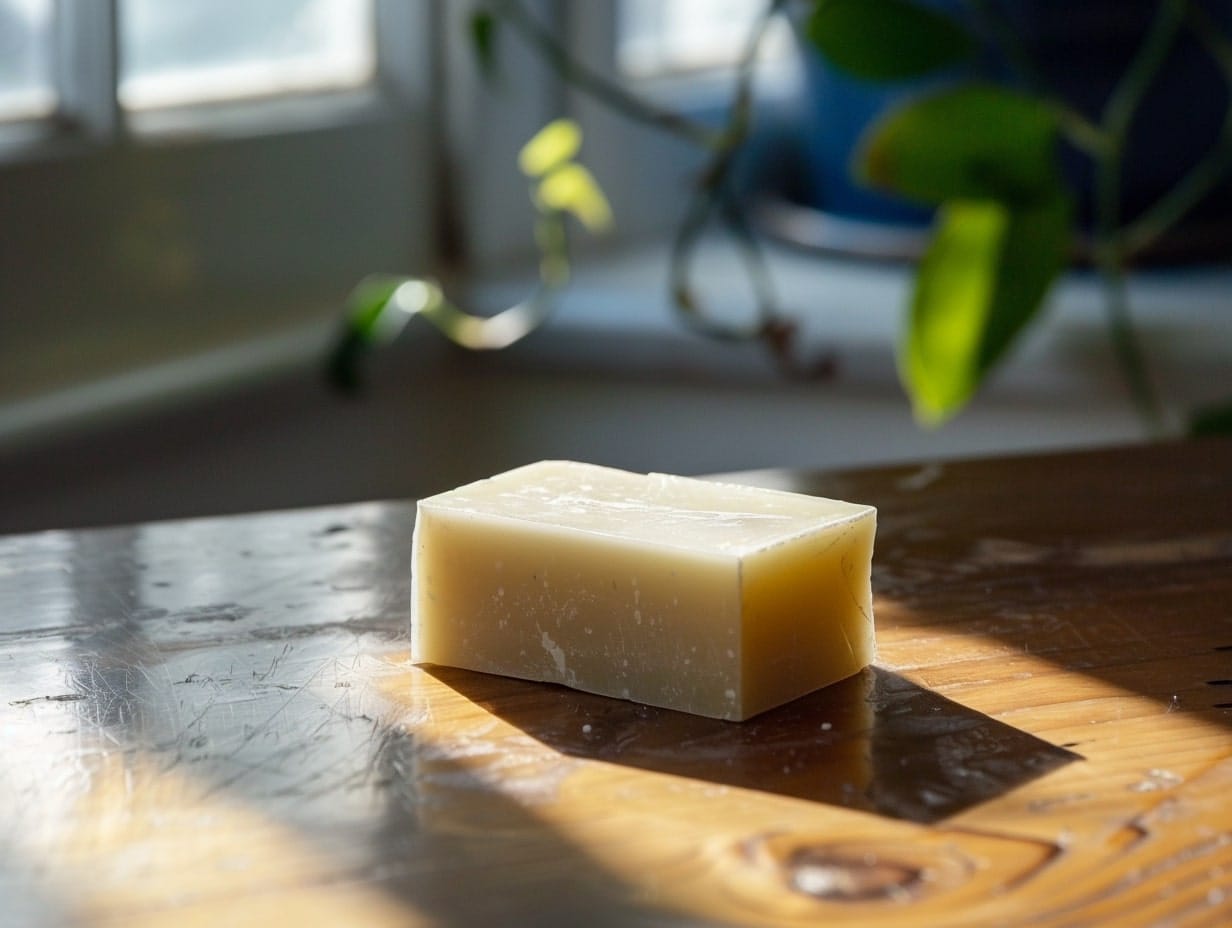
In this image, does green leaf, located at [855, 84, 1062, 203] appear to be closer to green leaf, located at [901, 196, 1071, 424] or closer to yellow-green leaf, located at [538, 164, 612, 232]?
green leaf, located at [901, 196, 1071, 424]

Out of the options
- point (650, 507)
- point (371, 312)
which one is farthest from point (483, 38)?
point (650, 507)

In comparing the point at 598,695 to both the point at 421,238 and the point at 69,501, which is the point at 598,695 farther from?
the point at 421,238

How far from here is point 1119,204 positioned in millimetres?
1500

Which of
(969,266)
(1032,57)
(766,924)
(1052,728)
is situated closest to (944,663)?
(1052,728)

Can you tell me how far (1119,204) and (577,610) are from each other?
111 centimetres

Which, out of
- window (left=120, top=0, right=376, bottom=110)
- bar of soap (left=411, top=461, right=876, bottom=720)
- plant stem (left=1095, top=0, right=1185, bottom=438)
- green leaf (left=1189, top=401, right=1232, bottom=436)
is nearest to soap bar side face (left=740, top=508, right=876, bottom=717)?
bar of soap (left=411, top=461, right=876, bottom=720)

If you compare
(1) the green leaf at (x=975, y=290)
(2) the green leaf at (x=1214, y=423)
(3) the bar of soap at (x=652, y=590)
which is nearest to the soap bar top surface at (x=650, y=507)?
(3) the bar of soap at (x=652, y=590)

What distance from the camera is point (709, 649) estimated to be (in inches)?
18.9

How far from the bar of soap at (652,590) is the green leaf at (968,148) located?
524 millimetres

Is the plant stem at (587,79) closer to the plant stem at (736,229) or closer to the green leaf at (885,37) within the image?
the plant stem at (736,229)

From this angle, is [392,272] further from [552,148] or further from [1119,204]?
[1119,204]

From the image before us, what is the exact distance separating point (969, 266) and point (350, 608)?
1.81 feet

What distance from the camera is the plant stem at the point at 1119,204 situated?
123 centimetres

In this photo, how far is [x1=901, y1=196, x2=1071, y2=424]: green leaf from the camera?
101 centimetres
